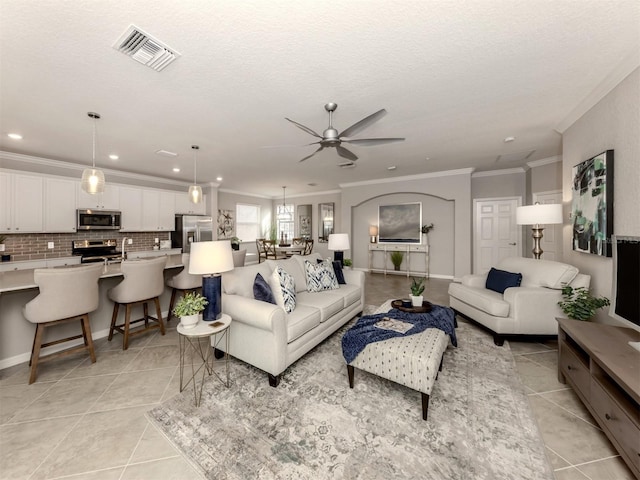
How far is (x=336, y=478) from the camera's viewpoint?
1293 mm

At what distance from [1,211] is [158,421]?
4.60m

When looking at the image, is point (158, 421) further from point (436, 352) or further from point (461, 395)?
point (461, 395)

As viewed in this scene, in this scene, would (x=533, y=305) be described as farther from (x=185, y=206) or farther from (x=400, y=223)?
(x=185, y=206)

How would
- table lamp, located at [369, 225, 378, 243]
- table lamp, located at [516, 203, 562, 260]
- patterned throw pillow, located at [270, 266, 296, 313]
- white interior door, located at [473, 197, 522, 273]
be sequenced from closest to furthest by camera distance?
1. patterned throw pillow, located at [270, 266, 296, 313]
2. table lamp, located at [516, 203, 562, 260]
3. white interior door, located at [473, 197, 522, 273]
4. table lamp, located at [369, 225, 378, 243]

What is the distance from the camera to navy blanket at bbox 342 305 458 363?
2.00 meters

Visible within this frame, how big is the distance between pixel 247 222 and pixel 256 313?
7.26m

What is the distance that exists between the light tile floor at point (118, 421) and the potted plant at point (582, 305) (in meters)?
0.53

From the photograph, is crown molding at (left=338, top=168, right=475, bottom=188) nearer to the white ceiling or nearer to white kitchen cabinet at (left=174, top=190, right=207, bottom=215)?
the white ceiling

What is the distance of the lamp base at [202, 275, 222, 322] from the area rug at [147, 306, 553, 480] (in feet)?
1.83

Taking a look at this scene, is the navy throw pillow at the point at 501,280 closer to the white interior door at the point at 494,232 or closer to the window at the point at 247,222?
the white interior door at the point at 494,232

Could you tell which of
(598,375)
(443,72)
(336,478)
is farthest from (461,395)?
(443,72)

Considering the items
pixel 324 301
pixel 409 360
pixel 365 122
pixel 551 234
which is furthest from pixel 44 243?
pixel 551 234

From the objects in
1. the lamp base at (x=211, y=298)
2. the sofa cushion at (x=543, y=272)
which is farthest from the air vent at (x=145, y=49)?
the sofa cushion at (x=543, y=272)

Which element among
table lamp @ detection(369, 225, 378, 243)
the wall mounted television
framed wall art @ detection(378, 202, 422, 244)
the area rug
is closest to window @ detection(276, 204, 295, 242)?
table lamp @ detection(369, 225, 378, 243)
